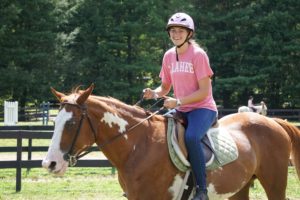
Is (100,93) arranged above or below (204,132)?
below

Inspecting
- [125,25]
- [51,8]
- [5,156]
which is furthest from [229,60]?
[5,156]

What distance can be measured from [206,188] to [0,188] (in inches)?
277

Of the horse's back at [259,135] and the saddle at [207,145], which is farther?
the horse's back at [259,135]

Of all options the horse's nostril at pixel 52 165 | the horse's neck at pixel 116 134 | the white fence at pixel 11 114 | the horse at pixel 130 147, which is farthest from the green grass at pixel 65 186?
the white fence at pixel 11 114

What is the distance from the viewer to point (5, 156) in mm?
16656

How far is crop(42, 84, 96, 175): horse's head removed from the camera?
4734 millimetres

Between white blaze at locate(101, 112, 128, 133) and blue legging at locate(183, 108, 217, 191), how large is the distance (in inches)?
26.4

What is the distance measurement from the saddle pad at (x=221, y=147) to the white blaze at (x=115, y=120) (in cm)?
103

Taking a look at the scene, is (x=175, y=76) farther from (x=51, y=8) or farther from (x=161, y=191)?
(x=51, y=8)

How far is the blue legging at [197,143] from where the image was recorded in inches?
209

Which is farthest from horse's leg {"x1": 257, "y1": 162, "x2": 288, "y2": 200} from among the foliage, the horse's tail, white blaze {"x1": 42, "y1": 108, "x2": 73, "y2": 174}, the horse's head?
the foliage

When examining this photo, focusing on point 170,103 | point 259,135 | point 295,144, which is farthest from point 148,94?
point 295,144

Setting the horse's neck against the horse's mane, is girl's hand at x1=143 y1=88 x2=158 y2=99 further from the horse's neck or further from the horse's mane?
the horse's neck

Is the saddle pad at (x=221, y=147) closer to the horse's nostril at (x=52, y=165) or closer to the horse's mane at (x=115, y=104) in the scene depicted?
the horse's mane at (x=115, y=104)
